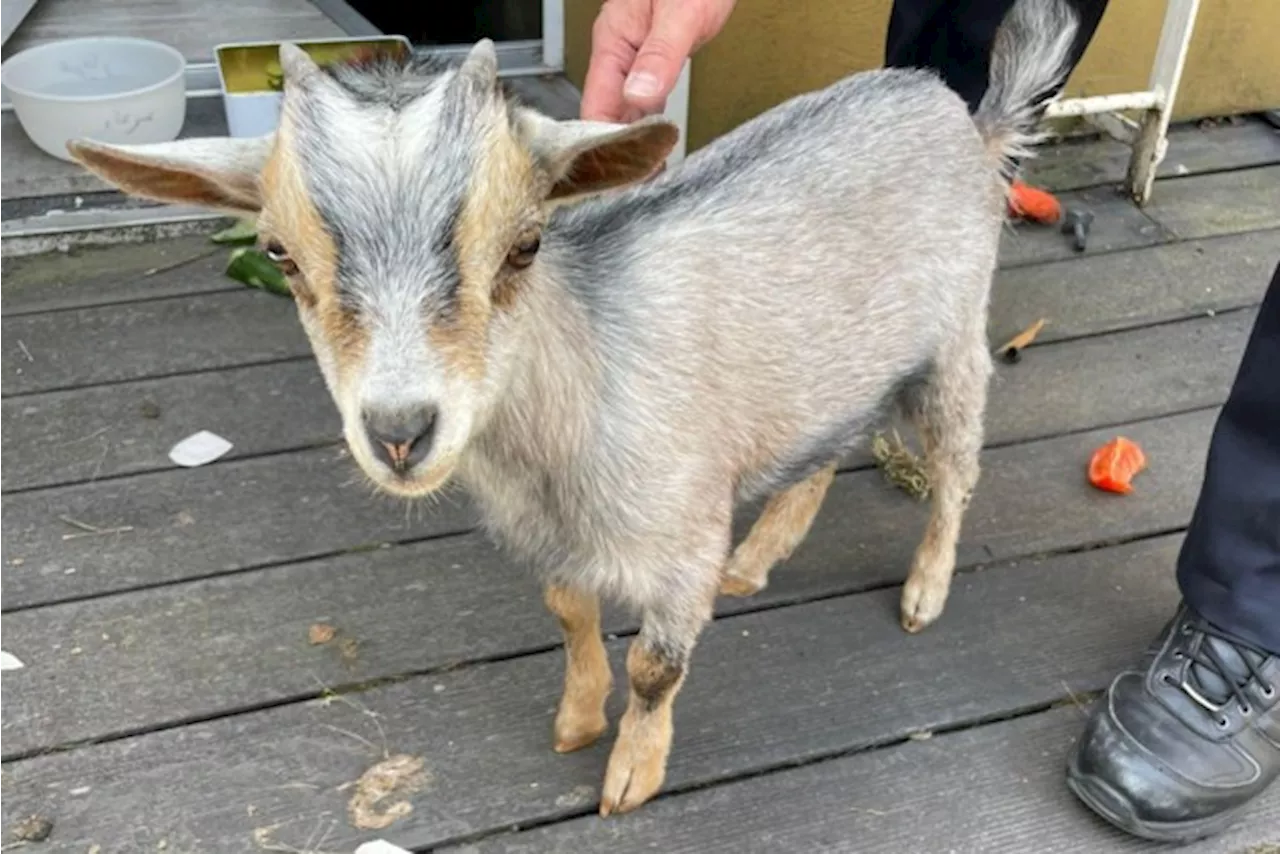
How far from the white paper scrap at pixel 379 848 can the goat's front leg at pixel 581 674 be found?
0.27m

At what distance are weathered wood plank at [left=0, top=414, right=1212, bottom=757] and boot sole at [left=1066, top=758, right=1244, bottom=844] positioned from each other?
0.50 meters

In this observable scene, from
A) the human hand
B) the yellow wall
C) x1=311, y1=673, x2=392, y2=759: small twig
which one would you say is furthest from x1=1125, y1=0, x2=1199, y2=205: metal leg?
x1=311, y1=673, x2=392, y2=759: small twig

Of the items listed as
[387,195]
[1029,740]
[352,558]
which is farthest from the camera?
[352,558]

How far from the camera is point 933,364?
6.85 ft

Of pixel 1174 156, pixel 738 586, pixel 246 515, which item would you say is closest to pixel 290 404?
pixel 246 515

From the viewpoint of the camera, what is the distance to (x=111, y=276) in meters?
3.05

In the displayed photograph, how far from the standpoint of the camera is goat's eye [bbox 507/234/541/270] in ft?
4.60

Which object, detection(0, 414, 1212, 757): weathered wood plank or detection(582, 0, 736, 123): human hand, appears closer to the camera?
detection(582, 0, 736, 123): human hand

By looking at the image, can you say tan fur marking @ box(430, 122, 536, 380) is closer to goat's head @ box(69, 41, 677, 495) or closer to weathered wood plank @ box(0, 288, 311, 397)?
goat's head @ box(69, 41, 677, 495)

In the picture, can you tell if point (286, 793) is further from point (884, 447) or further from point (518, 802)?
point (884, 447)

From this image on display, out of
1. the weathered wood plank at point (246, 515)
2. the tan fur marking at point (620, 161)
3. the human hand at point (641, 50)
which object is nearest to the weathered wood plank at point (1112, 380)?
the weathered wood plank at point (246, 515)

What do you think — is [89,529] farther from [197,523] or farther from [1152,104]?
[1152,104]

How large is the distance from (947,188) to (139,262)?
74.7 inches

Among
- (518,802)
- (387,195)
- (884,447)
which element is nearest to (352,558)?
(518,802)
